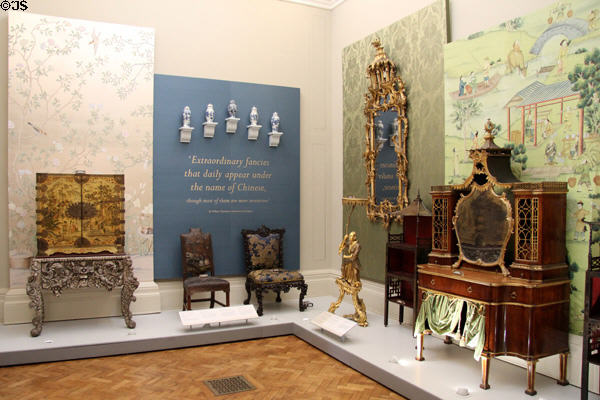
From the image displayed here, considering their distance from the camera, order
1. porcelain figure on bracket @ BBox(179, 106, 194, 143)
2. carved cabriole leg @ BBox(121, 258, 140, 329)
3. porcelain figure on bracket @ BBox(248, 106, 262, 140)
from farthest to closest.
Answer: porcelain figure on bracket @ BBox(248, 106, 262, 140)
porcelain figure on bracket @ BBox(179, 106, 194, 143)
carved cabriole leg @ BBox(121, 258, 140, 329)

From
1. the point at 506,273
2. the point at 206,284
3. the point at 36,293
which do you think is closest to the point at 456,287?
the point at 506,273

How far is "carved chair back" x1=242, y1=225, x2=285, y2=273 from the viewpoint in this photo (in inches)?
282

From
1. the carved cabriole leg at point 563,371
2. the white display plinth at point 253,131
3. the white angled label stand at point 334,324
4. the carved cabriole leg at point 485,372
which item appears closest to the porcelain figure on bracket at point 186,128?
the white display plinth at point 253,131

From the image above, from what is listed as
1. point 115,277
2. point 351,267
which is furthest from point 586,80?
point 115,277

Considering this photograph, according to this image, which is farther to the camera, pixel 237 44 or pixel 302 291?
pixel 237 44

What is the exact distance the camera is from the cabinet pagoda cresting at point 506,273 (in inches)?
161

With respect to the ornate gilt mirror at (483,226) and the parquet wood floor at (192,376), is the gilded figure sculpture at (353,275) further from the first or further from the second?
the ornate gilt mirror at (483,226)

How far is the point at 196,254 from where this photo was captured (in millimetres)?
6895

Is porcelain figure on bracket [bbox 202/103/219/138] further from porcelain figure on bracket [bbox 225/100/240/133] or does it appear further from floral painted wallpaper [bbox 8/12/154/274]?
floral painted wallpaper [bbox 8/12/154/274]

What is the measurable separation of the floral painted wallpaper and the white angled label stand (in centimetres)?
249

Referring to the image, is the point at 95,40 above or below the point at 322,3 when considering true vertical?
below

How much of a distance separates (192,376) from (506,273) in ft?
9.60

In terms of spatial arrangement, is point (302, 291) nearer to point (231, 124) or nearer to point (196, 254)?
point (196, 254)

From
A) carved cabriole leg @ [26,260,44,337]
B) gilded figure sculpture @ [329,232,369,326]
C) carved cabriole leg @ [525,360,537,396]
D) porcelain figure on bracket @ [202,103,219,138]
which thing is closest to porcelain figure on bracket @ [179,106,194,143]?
porcelain figure on bracket @ [202,103,219,138]
